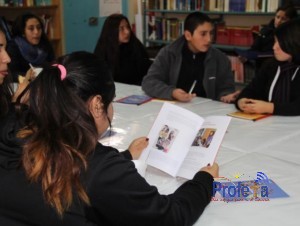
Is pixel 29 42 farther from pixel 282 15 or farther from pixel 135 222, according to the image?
pixel 135 222

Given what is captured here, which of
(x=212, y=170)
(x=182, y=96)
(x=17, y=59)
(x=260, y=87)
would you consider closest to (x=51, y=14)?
(x=17, y=59)

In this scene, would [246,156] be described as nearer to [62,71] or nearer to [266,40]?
[62,71]

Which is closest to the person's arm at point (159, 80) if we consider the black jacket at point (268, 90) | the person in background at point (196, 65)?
the person in background at point (196, 65)

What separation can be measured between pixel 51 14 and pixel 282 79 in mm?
3264

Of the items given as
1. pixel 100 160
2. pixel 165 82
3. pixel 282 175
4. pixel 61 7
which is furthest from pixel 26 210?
pixel 61 7

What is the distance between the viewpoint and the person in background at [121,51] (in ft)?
10.6

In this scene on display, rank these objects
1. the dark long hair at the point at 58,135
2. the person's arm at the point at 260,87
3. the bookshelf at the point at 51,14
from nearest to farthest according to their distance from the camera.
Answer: the dark long hair at the point at 58,135
the person's arm at the point at 260,87
the bookshelf at the point at 51,14

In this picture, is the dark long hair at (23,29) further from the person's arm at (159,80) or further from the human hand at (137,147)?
the human hand at (137,147)

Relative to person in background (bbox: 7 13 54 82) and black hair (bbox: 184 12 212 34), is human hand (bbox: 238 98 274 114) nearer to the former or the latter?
black hair (bbox: 184 12 212 34)

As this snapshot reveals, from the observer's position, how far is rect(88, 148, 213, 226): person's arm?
31.6 inches

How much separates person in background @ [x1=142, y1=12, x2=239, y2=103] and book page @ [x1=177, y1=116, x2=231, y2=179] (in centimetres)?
110

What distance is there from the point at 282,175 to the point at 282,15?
8.26 ft

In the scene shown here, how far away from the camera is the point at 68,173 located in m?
0.80

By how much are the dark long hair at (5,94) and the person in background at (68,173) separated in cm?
56
